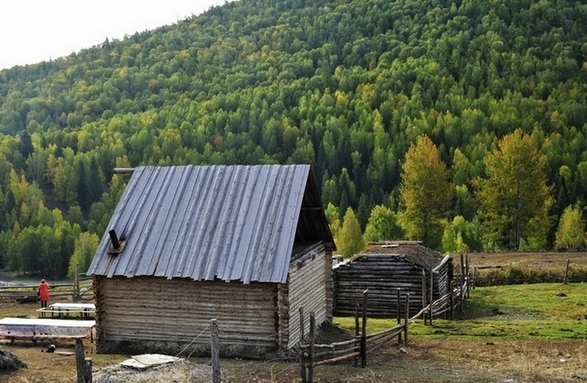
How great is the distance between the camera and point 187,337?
829 inches

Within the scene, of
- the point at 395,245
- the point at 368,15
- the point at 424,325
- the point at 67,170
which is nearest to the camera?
the point at 424,325

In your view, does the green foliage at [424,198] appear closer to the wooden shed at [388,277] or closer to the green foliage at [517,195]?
the green foliage at [517,195]

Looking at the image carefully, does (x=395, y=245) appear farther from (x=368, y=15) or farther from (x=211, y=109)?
(x=368, y=15)

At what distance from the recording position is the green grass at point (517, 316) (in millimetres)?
25141

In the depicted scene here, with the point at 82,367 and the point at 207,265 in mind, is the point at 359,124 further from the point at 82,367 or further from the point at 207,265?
the point at 82,367

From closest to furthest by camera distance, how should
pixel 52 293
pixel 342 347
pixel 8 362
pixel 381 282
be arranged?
pixel 8 362
pixel 342 347
pixel 381 282
pixel 52 293

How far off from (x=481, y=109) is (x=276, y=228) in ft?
387

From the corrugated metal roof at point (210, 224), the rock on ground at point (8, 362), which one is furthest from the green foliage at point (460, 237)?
the rock on ground at point (8, 362)

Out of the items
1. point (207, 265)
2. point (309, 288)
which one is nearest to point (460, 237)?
point (309, 288)

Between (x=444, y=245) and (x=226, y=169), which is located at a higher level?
(x=226, y=169)

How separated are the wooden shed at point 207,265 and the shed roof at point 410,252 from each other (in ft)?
40.5

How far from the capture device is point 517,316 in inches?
1221

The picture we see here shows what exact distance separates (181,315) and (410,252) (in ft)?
57.9

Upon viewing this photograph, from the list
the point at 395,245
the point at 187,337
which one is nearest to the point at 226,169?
the point at 187,337
